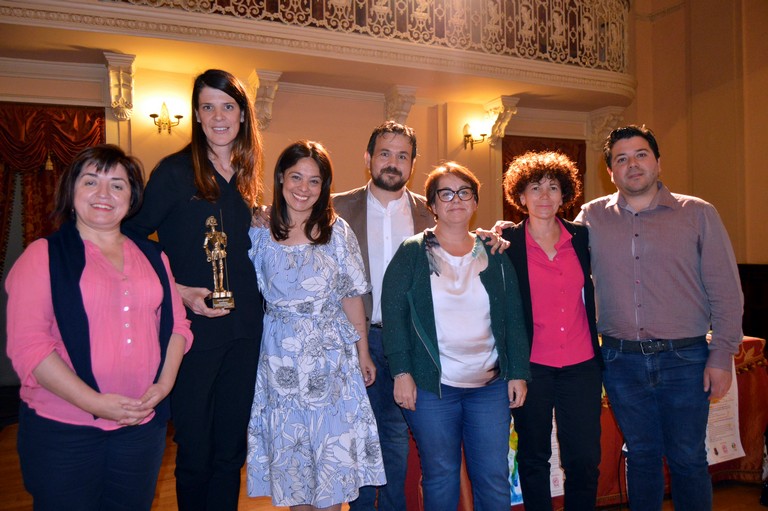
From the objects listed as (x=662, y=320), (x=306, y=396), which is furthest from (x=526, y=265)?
(x=306, y=396)

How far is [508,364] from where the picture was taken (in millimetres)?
2205

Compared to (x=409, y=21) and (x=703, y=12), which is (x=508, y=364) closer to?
(x=409, y=21)

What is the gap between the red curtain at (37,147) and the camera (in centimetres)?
621

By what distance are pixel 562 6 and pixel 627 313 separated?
6705mm

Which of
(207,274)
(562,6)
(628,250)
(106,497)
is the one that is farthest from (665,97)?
(106,497)

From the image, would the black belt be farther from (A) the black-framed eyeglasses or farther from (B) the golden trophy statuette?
(B) the golden trophy statuette

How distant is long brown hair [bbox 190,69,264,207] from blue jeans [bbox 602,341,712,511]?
5.64ft

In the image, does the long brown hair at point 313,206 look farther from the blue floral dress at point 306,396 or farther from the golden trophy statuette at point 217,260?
the golden trophy statuette at point 217,260

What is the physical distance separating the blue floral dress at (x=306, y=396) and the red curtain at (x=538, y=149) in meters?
6.73

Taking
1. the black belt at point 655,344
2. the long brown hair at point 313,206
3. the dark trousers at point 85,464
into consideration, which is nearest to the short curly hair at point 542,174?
the black belt at point 655,344

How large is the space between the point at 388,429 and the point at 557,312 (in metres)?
0.96

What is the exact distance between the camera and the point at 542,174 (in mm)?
2441

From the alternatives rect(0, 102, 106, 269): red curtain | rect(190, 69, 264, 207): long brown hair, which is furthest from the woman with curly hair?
rect(0, 102, 106, 269): red curtain

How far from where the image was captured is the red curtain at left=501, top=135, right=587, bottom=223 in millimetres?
8688
